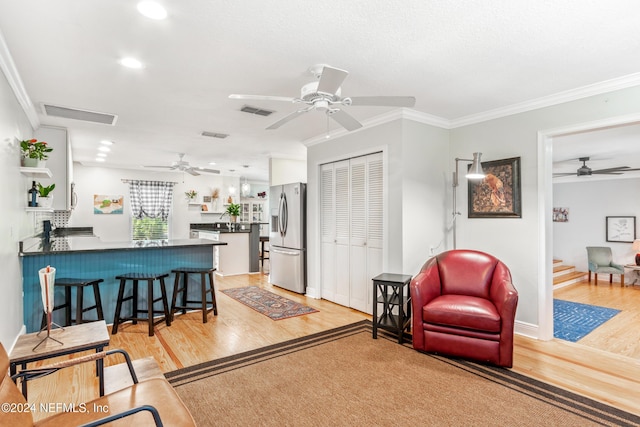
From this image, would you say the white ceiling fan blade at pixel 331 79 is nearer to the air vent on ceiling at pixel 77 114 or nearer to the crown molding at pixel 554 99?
the crown molding at pixel 554 99

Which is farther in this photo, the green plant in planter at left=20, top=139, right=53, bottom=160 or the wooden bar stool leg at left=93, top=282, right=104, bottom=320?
the wooden bar stool leg at left=93, top=282, right=104, bottom=320

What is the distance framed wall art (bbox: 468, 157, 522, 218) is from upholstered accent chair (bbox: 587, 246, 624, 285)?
203 inches


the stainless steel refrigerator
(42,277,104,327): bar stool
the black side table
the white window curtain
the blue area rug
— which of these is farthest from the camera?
the white window curtain

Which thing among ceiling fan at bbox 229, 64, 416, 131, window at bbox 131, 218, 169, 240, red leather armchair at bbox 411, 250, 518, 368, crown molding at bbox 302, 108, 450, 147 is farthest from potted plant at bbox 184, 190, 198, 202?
red leather armchair at bbox 411, 250, 518, 368

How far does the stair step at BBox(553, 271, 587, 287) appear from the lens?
6.84 metres

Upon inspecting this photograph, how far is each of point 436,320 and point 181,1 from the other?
3.05m

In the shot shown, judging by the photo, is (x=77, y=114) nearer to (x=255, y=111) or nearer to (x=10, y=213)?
(x=10, y=213)

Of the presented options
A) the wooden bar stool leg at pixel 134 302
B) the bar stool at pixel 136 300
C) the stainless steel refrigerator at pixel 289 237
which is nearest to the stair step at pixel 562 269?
the stainless steel refrigerator at pixel 289 237

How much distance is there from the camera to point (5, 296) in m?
2.70

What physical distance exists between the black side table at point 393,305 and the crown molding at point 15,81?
365 cm

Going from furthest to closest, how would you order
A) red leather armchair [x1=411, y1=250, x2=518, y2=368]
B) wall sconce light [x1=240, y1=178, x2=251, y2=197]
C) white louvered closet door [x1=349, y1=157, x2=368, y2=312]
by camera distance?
wall sconce light [x1=240, y1=178, x2=251, y2=197]
white louvered closet door [x1=349, y1=157, x2=368, y2=312]
red leather armchair [x1=411, y1=250, x2=518, y2=368]

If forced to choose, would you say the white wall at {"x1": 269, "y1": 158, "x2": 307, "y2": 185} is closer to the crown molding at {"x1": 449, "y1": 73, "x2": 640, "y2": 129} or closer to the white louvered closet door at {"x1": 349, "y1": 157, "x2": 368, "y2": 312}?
the white louvered closet door at {"x1": 349, "y1": 157, "x2": 368, "y2": 312}

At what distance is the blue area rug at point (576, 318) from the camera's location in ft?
12.9

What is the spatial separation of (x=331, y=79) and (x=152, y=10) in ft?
3.72
